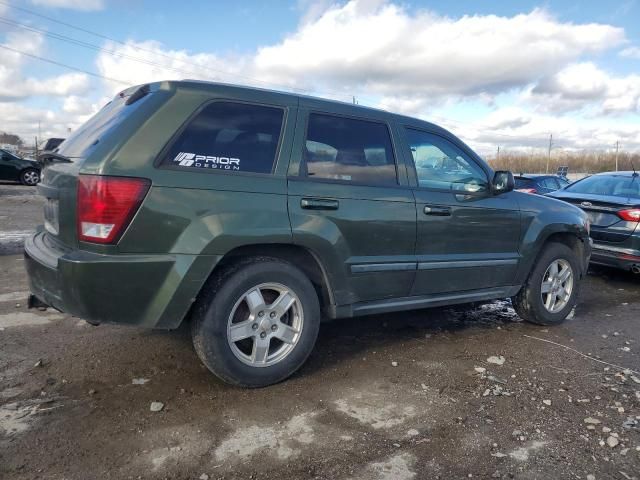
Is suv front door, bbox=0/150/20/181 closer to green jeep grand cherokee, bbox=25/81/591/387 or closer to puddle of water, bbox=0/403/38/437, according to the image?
green jeep grand cherokee, bbox=25/81/591/387

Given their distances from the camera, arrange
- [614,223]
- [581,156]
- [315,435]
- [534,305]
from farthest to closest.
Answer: [581,156] < [614,223] < [534,305] < [315,435]

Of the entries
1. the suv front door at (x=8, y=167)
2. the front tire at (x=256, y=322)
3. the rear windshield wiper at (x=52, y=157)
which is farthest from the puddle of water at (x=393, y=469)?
the suv front door at (x=8, y=167)

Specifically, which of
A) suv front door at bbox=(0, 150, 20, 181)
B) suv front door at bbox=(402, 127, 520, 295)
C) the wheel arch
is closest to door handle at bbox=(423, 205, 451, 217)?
suv front door at bbox=(402, 127, 520, 295)

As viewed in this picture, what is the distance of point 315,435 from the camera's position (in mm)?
2775

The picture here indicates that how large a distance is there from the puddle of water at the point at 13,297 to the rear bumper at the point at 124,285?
2.25m

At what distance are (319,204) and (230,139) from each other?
710mm

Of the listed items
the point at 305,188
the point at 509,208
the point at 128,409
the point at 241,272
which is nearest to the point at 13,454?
the point at 128,409

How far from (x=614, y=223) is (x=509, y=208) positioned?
10.4 ft

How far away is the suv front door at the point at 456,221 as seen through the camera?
3.95 m

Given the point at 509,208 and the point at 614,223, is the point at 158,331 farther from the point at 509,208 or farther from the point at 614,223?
the point at 614,223

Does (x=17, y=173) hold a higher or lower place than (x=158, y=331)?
higher

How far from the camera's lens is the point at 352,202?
351 centimetres

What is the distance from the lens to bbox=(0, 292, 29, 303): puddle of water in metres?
4.89

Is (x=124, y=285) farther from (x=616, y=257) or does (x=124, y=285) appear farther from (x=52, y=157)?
(x=616, y=257)
